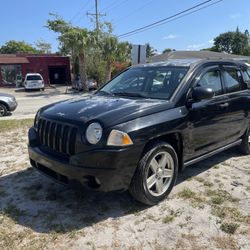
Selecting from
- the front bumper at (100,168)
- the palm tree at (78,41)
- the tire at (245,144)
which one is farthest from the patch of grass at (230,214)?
the palm tree at (78,41)

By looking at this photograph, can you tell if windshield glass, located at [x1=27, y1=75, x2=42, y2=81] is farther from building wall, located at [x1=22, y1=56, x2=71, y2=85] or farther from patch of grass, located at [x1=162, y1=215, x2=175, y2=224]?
patch of grass, located at [x1=162, y1=215, x2=175, y2=224]

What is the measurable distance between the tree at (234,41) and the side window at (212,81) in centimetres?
7371

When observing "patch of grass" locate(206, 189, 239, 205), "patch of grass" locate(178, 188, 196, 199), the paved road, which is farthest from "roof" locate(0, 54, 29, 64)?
"patch of grass" locate(206, 189, 239, 205)

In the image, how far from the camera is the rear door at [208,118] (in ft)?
14.0

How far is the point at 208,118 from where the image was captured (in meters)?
4.45

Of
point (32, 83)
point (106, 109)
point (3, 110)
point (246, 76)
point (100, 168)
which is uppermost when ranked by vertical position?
point (246, 76)

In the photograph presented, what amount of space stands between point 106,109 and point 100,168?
750 mm

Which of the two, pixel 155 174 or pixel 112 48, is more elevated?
pixel 112 48

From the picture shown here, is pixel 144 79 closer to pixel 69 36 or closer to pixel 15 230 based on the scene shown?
pixel 15 230

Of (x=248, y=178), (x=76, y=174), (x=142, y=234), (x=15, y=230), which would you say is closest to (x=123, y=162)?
(x=76, y=174)

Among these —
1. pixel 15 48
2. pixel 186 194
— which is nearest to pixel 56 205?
pixel 186 194

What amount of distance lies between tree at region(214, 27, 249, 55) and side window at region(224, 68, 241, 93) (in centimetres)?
7311

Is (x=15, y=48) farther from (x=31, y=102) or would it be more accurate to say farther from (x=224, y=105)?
(x=224, y=105)

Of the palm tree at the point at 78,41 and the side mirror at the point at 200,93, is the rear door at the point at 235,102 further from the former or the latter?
the palm tree at the point at 78,41
